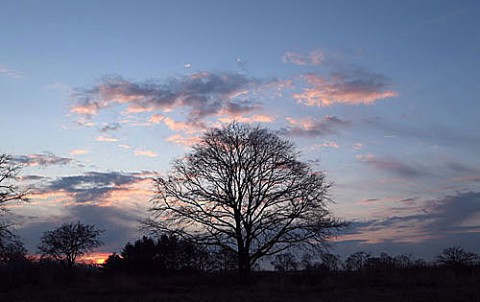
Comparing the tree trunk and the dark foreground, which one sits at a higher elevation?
the tree trunk

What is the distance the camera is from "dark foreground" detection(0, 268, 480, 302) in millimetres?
22234

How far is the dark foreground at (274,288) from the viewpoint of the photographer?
72.9ft

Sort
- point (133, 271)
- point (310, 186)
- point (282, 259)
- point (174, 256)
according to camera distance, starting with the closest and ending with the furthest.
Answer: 1. point (310, 186)
2. point (282, 259)
3. point (133, 271)
4. point (174, 256)

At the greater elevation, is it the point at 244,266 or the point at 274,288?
the point at 244,266

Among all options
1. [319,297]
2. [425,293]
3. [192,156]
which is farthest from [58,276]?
[425,293]

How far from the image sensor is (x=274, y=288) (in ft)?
91.2

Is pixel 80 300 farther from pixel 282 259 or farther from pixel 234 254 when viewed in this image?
pixel 282 259

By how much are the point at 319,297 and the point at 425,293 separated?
4.56m

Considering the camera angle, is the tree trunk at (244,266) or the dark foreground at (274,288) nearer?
the dark foreground at (274,288)

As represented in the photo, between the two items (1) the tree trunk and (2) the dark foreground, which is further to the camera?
(1) the tree trunk

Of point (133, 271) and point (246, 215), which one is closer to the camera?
point (246, 215)

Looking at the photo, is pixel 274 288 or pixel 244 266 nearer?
pixel 274 288

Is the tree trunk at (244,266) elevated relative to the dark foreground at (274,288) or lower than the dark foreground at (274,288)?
elevated

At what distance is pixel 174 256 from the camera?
56.6m
